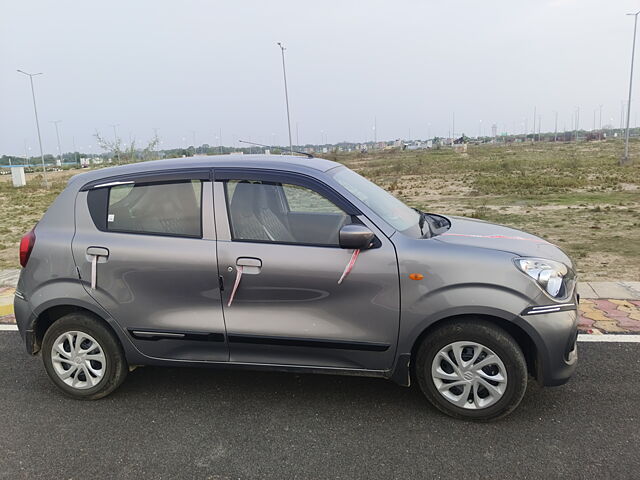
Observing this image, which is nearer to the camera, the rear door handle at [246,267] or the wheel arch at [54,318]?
the rear door handle at [246,267]

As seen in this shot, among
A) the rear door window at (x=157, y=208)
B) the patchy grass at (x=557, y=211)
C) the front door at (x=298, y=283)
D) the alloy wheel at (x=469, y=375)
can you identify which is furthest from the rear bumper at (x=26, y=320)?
the patchy grass at (x=557, y=211)

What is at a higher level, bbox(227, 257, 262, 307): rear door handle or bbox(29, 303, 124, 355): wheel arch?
bbox(227, 257, 262, 307): rear door handle

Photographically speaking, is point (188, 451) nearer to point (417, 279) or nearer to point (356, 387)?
point (356, 387)

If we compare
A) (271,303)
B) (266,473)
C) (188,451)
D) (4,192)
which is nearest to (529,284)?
(271,303)

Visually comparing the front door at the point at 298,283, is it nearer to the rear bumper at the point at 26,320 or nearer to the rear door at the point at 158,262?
the rear door at the point at 158,262

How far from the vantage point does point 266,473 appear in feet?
9.55

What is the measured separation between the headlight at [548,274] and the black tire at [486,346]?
1.29 feet

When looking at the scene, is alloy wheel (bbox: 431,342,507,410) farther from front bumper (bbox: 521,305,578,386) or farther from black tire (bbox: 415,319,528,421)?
front bumper (bbox: 521,305,578,386)

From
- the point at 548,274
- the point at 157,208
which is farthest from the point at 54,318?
the point at 548,274

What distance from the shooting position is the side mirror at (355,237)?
321 cm

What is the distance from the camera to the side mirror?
321cm

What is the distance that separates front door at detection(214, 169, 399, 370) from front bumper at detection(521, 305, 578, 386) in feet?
2.89

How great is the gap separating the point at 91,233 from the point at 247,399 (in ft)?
5.37

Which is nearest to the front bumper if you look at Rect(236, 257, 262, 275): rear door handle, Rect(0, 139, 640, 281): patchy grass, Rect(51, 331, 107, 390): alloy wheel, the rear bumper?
Rect(236, 257, 262, 275): rear door handle
